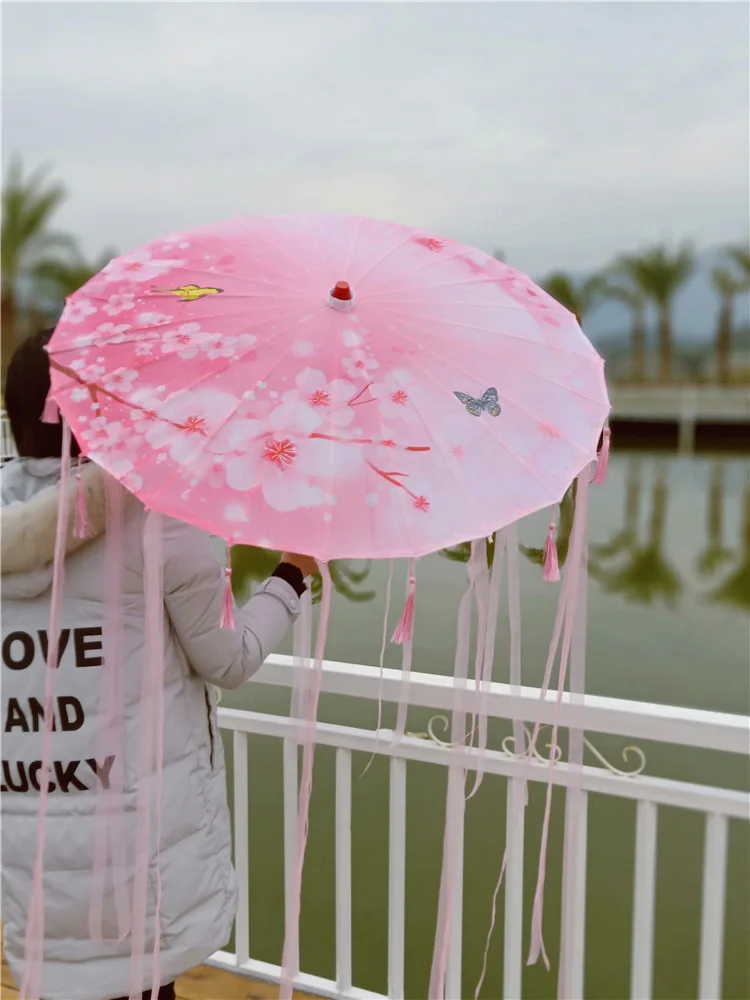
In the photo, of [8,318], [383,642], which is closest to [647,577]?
[383,642]

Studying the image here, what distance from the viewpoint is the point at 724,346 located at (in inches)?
834

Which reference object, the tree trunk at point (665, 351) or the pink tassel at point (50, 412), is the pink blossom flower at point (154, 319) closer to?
the pink tassel at point (50, 412)

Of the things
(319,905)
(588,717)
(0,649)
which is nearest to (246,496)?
(0,649)

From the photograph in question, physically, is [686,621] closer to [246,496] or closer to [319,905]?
[319,905]

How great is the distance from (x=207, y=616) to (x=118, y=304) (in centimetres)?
35

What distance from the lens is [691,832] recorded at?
10.8 feet

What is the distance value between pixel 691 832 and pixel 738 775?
0.70 meters

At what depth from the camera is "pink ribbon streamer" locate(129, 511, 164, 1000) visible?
842mm

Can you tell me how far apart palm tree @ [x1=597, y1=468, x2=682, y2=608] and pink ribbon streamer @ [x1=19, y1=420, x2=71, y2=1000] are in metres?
8.01

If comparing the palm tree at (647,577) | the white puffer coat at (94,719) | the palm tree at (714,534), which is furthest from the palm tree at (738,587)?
the white puffer coat at (94,719)

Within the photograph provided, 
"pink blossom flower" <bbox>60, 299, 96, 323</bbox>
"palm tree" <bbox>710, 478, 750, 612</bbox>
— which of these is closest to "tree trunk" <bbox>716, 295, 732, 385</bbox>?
"palm tree" <bbox>710, 478, 750, 612</bbox>

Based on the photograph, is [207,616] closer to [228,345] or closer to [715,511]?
[228,345]

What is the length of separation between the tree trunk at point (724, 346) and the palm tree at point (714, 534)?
5.93 meters

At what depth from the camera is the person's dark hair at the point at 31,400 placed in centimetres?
85
